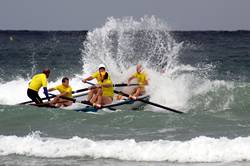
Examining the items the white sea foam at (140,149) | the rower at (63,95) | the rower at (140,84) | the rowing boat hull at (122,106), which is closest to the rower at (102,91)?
the rowing boat hull at (122,106)

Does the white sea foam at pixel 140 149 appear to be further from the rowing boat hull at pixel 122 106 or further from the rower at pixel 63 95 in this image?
the rower at pixel 63 95

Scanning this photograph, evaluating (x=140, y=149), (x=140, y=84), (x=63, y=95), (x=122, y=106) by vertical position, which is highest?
(x=140, y=84)

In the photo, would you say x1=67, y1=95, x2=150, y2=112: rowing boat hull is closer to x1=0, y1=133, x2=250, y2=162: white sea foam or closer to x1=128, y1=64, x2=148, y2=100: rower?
x1=128, y1=64, x2=148, y2=100: rower

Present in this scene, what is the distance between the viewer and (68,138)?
12.1 metres

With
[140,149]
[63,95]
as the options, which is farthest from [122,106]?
[140,149]

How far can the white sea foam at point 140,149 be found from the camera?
10.5 metres

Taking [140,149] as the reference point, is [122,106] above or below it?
above

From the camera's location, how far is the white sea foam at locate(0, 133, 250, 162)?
1051 centimetres

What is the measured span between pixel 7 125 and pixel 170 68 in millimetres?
8827

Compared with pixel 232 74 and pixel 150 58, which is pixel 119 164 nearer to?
pixel 150 58

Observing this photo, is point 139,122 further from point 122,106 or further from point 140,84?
point 140,84

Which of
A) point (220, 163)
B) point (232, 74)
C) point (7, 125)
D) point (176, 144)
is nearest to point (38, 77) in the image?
point (7, 125)

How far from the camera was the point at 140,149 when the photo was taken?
1087 centimetres

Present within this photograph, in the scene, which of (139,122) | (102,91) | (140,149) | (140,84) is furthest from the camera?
(140,84)
